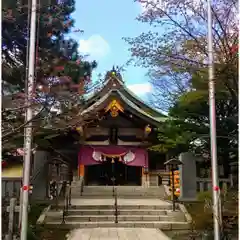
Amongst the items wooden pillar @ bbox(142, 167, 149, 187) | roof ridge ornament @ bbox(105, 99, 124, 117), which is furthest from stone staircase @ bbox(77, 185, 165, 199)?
roof ridge ornament @ bbox(105, 99, 124, 117)

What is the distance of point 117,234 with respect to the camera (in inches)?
363

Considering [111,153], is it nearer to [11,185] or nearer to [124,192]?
[124,192]

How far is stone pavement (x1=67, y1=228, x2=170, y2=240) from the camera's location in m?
8.85

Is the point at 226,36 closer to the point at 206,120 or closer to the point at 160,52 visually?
the point at 160,52

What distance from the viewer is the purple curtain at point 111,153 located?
19.1m

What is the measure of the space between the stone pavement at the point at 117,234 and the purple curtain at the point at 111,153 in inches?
362

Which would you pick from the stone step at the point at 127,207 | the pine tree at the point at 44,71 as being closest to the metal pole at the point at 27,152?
the pine tree at the point at 44,71

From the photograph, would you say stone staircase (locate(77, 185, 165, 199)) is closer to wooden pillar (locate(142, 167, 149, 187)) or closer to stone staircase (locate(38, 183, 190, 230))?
wooden pillar (locate(142, 167, 149, 187))

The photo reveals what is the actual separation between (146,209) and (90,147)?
8.14m

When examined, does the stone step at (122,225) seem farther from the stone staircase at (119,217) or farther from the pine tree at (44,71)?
the pine tree at (44,71)

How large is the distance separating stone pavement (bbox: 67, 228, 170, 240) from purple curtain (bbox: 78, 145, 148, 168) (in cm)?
920

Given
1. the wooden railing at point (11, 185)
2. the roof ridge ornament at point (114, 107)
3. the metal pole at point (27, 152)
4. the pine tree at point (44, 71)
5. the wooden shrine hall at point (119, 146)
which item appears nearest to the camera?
the pine tree at point (44, 71)

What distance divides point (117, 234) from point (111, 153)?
10.2m

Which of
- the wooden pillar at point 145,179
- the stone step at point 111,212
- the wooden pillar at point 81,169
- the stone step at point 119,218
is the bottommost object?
the stone step at point 119,218
